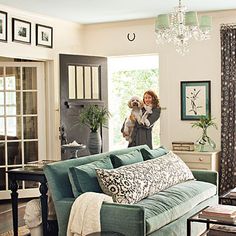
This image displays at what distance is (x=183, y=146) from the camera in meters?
6.33

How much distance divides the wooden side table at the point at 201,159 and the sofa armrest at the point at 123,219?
2.75 metres

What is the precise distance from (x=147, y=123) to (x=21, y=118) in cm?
176

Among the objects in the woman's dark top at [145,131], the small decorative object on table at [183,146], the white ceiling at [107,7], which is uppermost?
the white ceiling at [107,7]

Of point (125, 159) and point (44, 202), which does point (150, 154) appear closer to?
point (125, 159)

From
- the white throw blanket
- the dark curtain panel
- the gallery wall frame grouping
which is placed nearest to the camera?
the white throw blanket

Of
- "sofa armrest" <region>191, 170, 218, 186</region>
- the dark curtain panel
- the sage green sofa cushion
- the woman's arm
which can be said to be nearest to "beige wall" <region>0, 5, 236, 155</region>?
the dark curtain panel

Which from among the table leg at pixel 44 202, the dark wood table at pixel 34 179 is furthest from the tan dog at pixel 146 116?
the table leg at pixel 44 202

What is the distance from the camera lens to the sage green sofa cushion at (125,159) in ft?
14.4

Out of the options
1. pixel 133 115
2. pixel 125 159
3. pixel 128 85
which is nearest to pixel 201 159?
pixel 133 115

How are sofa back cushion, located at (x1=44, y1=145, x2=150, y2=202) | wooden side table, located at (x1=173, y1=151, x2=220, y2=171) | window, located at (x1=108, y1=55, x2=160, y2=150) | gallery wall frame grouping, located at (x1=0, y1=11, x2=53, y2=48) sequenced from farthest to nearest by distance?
window, located at (x1=108, y1=55, x2=160, y2=150), wooden side table, located at (x1=173, y1=151, x2=220, y2=171), gallery wall frame grouping, located at (x1=0, y1=11, x2=53, y2=48), sofa back cushion, located at (x1=44, y1=145, x2=150, y2=202)

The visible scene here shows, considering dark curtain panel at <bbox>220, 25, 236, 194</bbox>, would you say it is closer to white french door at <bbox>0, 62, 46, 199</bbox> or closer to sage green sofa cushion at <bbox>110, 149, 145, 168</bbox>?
sage green sofa cushion at <bbox>110, 149, 145, 168</bbox>

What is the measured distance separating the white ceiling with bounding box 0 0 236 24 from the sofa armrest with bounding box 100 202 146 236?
289cm

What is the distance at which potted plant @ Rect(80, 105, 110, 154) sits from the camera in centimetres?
560

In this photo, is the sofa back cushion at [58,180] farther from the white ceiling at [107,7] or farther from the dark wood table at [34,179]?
the white ceiling at [107,7]
